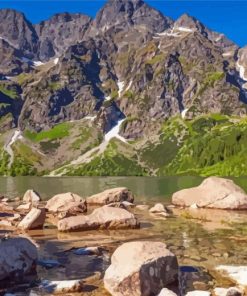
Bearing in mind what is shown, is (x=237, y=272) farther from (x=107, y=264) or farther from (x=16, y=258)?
(x=16, y=258)

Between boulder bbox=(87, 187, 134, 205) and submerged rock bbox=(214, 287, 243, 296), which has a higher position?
boulder bbox=(87, 187, 134, 205)

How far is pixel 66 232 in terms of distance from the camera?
38500 mm

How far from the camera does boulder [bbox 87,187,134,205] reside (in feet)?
215

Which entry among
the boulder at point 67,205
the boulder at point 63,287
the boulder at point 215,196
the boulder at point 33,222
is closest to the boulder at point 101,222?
the boulder at point 33,222

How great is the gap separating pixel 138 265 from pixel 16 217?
93.2 ft

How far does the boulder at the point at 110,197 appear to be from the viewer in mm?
65625

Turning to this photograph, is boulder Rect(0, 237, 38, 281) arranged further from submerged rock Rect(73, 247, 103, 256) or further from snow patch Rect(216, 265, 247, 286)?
snow patch Rect(216, 265, 247, 286)

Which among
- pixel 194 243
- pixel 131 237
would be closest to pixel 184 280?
pixel 194 243

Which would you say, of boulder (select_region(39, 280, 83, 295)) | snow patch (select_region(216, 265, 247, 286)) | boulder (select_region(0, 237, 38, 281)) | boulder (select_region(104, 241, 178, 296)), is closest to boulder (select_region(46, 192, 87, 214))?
boulder (select_region(0, 237, 38, 281))

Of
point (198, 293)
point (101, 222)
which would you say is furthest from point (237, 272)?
point (101, 222)

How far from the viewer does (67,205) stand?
55.7 m

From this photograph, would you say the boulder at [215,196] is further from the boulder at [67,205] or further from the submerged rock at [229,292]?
the submerged rock at [229,292]

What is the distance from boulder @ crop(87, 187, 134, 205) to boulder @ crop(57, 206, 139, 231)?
24.6 metres

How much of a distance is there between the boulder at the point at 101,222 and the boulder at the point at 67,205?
41.6 ft
